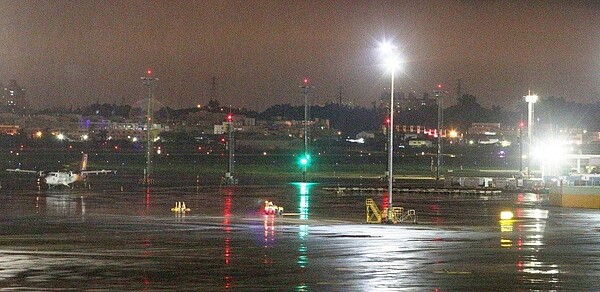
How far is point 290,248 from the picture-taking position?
36.3 meters

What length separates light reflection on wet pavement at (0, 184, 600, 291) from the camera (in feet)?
87.4

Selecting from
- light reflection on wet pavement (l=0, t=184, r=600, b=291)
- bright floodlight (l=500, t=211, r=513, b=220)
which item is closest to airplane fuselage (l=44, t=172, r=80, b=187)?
light reflection on wet pavement (l=0, t=184, r=600, b=291)

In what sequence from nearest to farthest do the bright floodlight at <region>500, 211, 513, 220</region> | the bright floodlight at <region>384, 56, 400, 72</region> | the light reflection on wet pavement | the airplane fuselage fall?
the light reflection on wet pavement < the bright floodlight at <region>384, 56, 400, 72</region> < the bright floodlight at <region>500, 211, 513, 220</region> < the airplane fuselage

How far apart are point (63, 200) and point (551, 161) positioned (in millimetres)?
53444

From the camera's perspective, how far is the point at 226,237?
41.1 meters

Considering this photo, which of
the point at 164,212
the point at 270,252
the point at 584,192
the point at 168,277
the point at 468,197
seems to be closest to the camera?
the point at 168,277

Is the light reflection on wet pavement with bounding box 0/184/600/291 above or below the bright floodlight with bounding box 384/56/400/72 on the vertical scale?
below

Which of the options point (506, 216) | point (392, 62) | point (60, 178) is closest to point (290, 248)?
point (392, 62)

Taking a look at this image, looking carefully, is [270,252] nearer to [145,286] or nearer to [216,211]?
[145,286]

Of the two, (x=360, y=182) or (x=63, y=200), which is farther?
(x=360, y=182)

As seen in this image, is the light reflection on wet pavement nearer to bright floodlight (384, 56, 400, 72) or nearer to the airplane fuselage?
bright floodlight (384, 56, 400, 72)

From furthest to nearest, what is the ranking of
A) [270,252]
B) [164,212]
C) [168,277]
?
[164,212] → [270,252] → [168,277]

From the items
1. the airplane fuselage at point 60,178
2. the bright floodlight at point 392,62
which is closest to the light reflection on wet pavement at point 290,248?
the bright floodlight at point 392,62

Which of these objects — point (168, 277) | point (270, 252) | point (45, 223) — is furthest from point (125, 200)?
point (168, 277)
